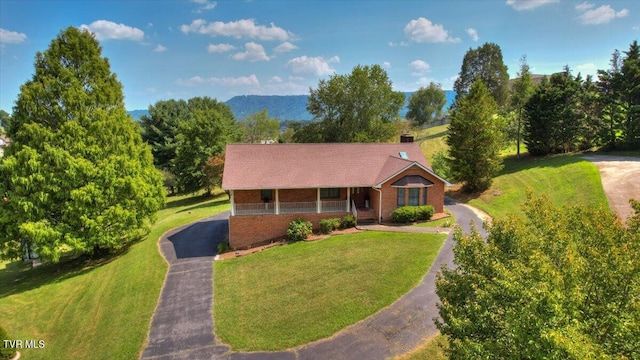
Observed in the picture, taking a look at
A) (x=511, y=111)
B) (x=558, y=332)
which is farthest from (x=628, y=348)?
(x=511, y=111)

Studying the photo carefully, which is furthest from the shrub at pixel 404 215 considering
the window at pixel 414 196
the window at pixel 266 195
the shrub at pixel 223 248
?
the shrub at pixel 223 248

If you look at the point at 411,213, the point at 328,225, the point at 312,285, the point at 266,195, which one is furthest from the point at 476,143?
the point at 312,285

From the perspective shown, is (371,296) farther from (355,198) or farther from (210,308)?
(355,198)

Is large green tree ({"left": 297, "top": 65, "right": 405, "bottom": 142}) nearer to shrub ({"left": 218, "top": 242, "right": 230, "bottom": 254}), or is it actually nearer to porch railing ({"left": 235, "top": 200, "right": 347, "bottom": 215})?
porch railing ({"left": 235, "top": 200, "right": 347, "bottom": 215})

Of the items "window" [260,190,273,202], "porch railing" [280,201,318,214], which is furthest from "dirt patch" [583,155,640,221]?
"window" [260,190,273,202]

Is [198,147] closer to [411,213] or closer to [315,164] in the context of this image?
[315,164]

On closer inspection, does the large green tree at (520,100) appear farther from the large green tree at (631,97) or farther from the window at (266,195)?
the window at (266,195)
